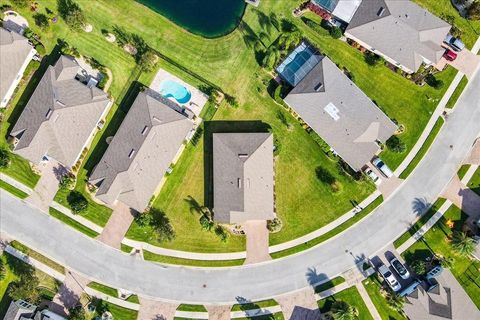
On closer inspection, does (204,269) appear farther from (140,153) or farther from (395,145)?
(395,145)

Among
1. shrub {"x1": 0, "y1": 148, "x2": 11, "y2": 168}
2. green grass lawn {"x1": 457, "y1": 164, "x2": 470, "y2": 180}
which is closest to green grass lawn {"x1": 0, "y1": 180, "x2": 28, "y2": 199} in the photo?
shrub {"x1": 0, "y1": 148, "x2": 11, "y2": 168}

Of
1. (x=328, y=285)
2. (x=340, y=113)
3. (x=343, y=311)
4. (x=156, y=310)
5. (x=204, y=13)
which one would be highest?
(x=204, y=13)

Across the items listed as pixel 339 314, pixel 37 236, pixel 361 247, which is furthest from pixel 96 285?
pixel 361 247

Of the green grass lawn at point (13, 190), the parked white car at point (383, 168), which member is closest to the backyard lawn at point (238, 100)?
the parked white car at point (383, 168)

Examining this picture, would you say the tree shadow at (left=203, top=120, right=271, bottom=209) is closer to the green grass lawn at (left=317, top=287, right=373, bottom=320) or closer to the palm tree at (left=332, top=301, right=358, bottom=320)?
the green grass lawn at (left=317, top=287, right=373, bottom=320)

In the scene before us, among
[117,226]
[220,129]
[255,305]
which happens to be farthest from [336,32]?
[117,226]

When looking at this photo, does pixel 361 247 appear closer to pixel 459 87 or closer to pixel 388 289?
pixel 388 289
